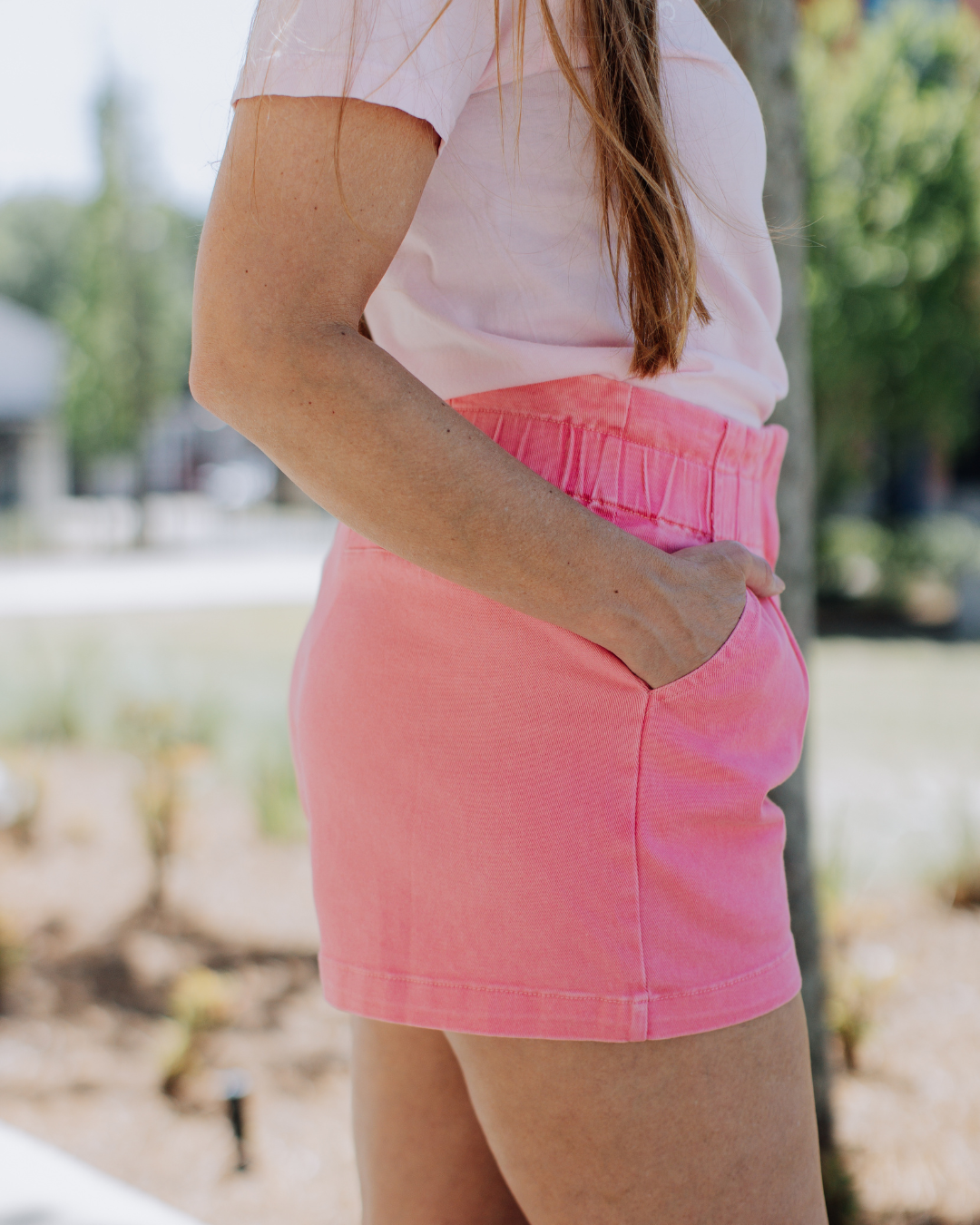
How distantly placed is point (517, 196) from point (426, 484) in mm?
262

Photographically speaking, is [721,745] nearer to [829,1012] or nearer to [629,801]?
[629,801]

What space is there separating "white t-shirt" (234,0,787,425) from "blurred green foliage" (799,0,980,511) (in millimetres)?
11463

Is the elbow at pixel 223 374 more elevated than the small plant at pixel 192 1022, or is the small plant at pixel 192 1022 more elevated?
the elbow at pixel 223 374

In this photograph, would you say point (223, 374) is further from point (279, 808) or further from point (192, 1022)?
point (279, 808)

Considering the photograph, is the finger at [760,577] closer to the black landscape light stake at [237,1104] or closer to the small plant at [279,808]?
the black landscape light stake at [237,1104]

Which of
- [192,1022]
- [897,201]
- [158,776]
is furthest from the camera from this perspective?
[897,201]

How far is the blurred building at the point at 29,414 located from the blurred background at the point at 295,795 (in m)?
8.18

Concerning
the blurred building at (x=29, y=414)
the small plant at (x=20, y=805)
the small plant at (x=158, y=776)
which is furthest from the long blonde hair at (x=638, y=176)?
the blurred building at (x=29, y=414)

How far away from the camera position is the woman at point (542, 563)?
82cm

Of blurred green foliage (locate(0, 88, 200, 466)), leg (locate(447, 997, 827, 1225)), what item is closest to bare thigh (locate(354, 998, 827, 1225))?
leg (locate(447, 997, 827, 1225))

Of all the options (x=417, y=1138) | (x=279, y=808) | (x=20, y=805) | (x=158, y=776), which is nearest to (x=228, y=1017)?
(x=158, y=776)

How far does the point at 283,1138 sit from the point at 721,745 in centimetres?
226

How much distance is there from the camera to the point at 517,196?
913mm

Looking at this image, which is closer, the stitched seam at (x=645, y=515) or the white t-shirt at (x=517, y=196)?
the white t-shirt at (x=517, y=196)
